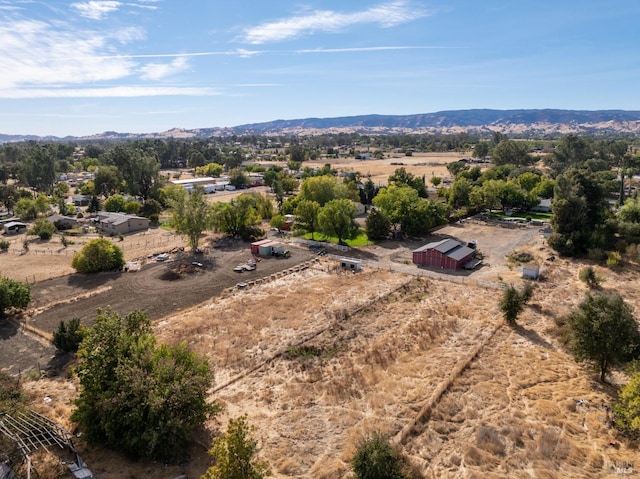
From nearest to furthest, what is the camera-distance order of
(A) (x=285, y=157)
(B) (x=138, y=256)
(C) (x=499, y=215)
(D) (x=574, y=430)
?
(D) (x=574, y=430)
(B) (x=138, y=256)
(C) (x=499, y=215)
(A) (x=285, y=157)

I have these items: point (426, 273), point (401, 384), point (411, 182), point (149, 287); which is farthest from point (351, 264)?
point (411, 182)

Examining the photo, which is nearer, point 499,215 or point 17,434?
point 17,434

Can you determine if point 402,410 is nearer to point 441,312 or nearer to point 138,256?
point 441,312

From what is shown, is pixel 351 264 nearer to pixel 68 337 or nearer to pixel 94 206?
pixel 68 337

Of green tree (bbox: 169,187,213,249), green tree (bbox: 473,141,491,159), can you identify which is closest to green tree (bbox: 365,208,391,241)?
green tree (bbox: 169,187,213,249)

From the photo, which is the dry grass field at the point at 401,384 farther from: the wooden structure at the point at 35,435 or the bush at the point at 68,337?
the bush at the point at 68,337

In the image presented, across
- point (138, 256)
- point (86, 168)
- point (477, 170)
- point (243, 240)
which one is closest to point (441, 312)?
point (243, 240)
